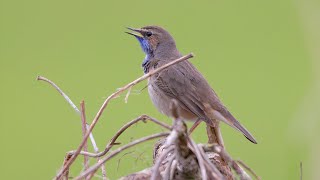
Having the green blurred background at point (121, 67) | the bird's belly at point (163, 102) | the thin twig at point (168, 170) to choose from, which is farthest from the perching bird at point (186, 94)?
the thin twig at point (168, 170)

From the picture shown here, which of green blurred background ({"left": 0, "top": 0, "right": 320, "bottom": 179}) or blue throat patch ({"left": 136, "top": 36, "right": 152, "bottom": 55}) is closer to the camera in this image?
blue throat patch ({"left": 136, "top": 36, "right": 152, "bottom": 55})

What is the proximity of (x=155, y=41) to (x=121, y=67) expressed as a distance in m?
6.58

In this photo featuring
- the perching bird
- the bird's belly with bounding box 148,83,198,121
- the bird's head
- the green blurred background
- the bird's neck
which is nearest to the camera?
the perching bird

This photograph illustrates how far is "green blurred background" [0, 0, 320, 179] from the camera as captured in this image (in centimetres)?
965

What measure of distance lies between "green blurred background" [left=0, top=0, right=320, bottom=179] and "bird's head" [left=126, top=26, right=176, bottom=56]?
157 centimetres

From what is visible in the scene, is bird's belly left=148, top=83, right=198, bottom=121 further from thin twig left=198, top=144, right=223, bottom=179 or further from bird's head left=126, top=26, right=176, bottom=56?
thin twig left=198, top=144, right=223, bottom=179

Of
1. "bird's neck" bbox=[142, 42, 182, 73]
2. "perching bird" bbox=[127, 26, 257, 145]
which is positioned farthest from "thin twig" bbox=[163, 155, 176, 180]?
"bird's neck" bbox=[142, 42, 182, 73]

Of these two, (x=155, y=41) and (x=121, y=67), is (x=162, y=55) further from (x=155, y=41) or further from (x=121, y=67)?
(x=121, y=67)

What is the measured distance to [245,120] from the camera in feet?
33.0

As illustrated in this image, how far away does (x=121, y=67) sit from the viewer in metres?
12.7

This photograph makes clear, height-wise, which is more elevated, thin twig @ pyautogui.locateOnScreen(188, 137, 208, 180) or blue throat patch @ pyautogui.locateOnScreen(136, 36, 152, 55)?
blue throat patch @ pyautogui.locateOnScreen(136, 36, 152, 55)

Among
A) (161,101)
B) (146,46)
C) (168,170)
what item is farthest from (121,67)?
(168,170)

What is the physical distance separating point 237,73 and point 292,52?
1168mm

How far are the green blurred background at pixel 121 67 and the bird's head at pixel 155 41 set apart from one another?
1.57 meters
